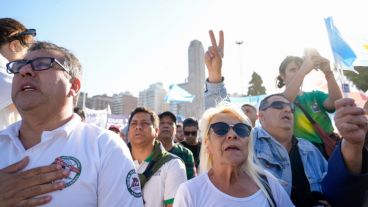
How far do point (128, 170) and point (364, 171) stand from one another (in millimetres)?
1210

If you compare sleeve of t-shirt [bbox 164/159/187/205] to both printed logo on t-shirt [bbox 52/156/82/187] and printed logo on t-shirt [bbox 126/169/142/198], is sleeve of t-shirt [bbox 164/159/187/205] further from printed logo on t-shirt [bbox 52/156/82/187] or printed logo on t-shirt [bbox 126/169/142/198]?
printed logo on t-shirt [bbox 52/156/82/187]

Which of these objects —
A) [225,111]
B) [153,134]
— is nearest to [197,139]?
[153,134]

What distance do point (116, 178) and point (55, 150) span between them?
36 cm

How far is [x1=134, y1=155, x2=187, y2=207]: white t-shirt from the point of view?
10.2 ft

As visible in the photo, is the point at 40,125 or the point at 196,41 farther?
the point at 196,41

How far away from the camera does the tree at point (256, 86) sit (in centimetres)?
3566

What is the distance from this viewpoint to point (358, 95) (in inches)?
222

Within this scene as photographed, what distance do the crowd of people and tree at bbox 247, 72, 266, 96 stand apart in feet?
107

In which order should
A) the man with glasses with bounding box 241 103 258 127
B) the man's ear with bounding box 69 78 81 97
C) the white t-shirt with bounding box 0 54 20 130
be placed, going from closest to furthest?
the man's ear with bounding box 69 78 81 97 < the white t-shirt with bounding box 0 54 20 130 < the man with glasses with bounding box 241 103 258 127

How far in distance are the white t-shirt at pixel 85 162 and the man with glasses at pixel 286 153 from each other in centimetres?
141

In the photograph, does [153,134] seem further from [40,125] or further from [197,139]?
[197,139]

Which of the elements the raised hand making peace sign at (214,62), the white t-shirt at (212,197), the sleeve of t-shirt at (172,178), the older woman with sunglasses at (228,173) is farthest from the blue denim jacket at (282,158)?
the sleeve of t-shirt at (172,178)

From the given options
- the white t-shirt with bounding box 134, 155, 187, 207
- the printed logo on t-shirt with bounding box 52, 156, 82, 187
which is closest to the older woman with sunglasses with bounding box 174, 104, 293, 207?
the white t-shirt with bounding box 134, 155, 187, 207

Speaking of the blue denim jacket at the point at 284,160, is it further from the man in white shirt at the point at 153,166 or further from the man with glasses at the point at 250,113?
the man with glasses at the point at 250,113
